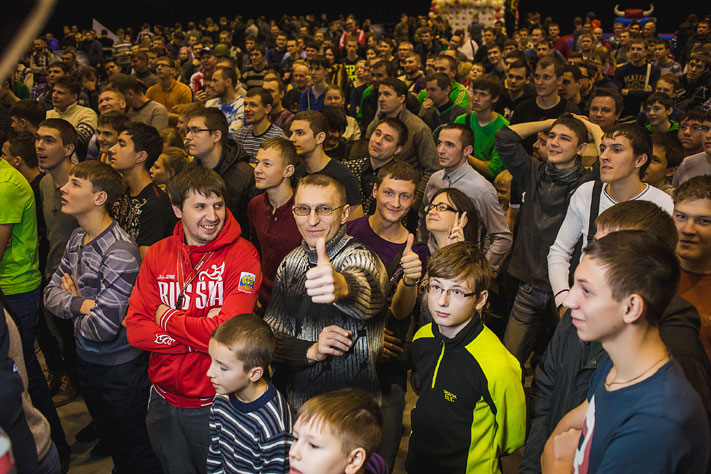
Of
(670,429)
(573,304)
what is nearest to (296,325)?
(573,304)

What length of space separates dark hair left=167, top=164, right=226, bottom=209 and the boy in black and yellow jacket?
1.13 m

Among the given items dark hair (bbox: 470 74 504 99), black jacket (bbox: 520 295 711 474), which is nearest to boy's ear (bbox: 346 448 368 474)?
black jacket (bbox: 520 295 711 474)

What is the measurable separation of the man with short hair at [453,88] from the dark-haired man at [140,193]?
12.3ft

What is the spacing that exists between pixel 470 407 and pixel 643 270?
3.06ft

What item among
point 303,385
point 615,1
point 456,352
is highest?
point 615,1

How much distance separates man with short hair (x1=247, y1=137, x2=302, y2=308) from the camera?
3.54 meters

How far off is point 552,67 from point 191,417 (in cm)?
450

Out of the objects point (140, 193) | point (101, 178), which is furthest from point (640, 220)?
point (140, 193)

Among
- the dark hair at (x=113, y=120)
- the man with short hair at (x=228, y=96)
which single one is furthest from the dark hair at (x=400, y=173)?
the man with short hair at (x=228, y=96)

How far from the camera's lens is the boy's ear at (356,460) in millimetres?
1859

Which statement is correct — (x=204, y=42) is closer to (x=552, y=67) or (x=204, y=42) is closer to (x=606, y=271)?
(x=552, y=67)

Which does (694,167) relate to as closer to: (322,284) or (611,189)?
(611,189)

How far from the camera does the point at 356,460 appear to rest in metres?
1.87

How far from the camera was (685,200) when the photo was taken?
2551 millimetres
